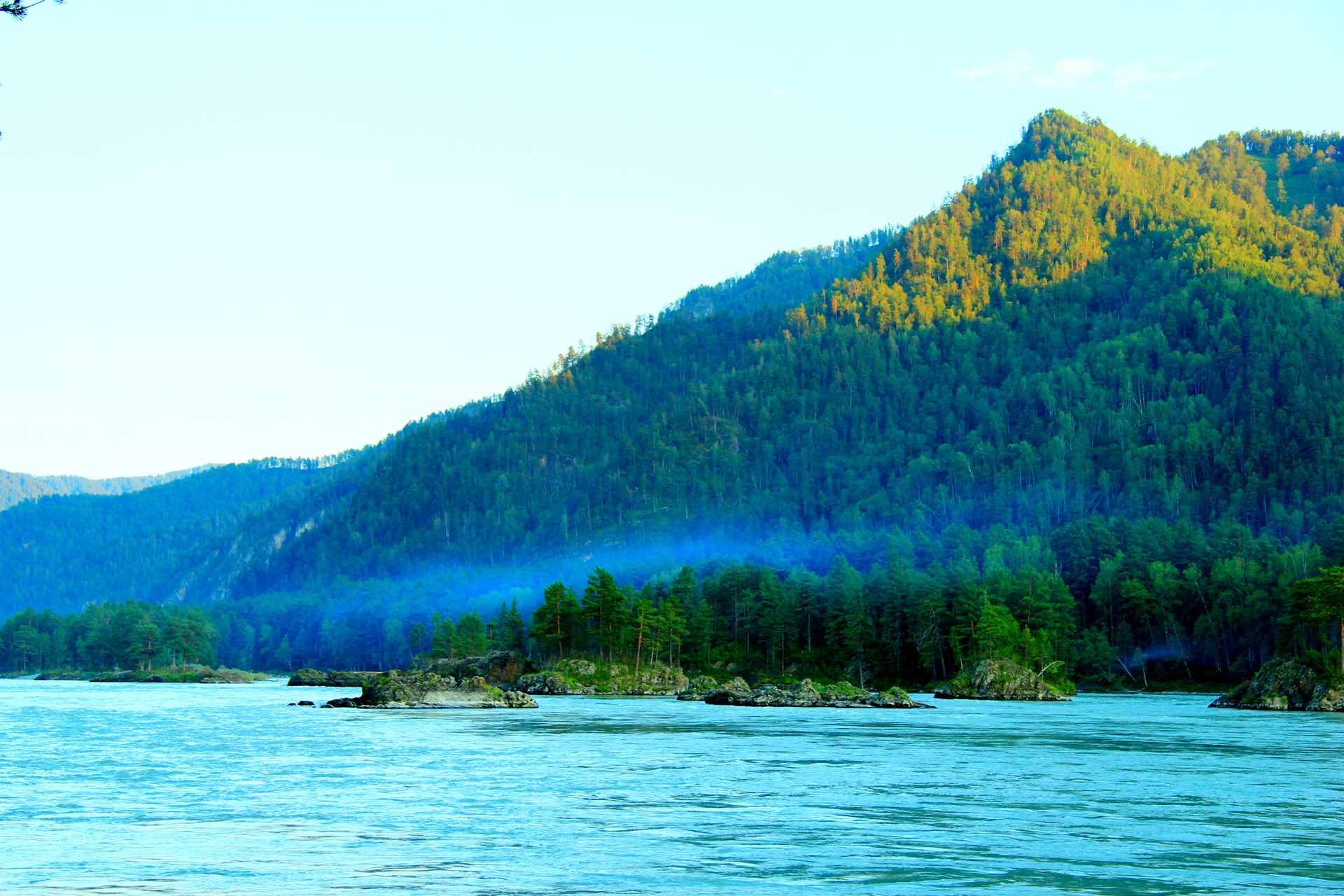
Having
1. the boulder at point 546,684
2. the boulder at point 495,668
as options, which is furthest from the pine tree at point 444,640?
the boulder at point 546,684

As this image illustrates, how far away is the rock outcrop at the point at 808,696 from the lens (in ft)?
390

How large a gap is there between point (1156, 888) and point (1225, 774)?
2833 cm

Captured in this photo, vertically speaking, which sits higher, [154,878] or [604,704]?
[154,878]

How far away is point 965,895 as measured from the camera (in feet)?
92.9

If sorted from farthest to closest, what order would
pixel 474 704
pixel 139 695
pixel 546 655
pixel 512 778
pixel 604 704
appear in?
pixel 546 655
pixel 139 695
pixel 604 704
pixel 474 704
pixel 512 778

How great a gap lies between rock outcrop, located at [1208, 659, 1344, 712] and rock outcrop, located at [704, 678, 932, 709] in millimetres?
29691

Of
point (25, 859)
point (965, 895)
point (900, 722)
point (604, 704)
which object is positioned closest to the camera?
point (965, 895)

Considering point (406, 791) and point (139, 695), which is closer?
point (406, 791)

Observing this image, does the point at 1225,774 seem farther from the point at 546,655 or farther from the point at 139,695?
the point at 139,695

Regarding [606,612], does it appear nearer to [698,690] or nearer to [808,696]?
[698,690]

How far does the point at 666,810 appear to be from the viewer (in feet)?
137

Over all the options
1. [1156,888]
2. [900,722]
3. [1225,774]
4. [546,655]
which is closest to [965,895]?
[1156,888]

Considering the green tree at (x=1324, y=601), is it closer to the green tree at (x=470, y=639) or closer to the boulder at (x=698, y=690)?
the boulder at (x=698, y=690)

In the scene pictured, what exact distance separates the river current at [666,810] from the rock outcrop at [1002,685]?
179ft
